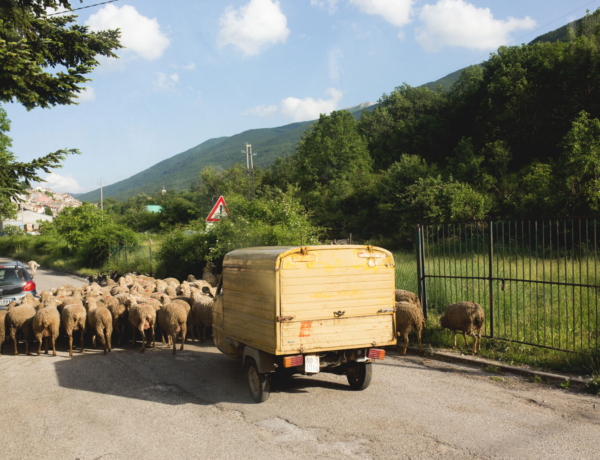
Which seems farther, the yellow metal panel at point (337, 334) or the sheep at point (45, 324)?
the sheep at point (45, 324)

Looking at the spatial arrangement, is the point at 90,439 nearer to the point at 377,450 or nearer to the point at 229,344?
the point at 229,344

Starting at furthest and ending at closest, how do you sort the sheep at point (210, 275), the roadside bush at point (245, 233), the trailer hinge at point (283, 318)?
the sheep at point (210, 275) < the roadside bush at point (245, 233) < the trailer hinge at point (283, 318)

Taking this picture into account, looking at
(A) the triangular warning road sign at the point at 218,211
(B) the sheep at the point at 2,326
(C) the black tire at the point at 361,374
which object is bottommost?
(C) the black tire at the point at 361,374

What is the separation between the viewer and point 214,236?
19.3 m

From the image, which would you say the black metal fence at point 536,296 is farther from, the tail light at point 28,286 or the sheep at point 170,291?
the tail light at point 28,286

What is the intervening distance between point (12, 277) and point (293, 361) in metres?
11.0

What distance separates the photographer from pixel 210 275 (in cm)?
1780

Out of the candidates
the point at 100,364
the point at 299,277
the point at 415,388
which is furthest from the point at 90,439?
the point at 415,388

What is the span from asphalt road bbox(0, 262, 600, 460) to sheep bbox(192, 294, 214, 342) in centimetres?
215

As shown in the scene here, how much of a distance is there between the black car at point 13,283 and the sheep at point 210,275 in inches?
227

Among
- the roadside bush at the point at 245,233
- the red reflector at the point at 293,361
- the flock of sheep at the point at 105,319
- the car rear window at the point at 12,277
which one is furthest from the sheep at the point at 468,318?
the car rear window at the point at 12,277

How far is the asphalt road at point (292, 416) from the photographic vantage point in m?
5.11

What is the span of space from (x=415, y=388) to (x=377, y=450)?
2.45 metres

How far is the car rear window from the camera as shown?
1333cm
